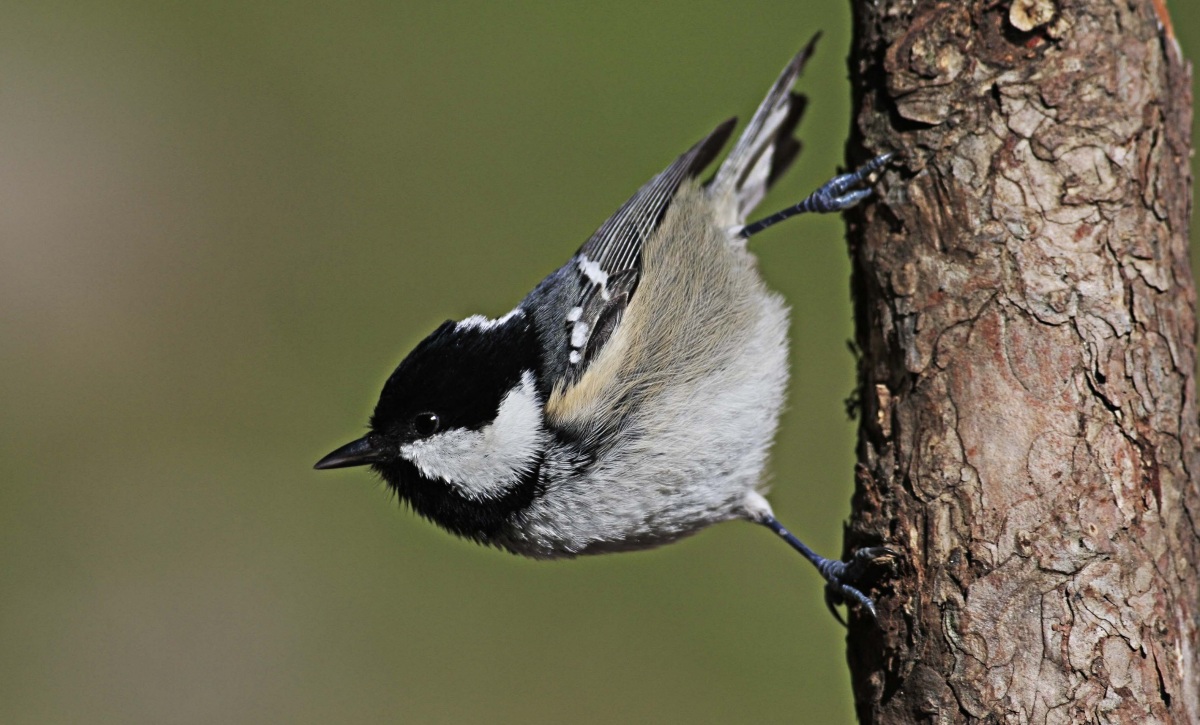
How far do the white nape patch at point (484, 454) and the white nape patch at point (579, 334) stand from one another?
9.5 inches

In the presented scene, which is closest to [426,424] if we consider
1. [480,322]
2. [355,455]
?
[355,455]

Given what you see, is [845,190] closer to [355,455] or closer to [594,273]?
[594,273]

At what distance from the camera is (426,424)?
2379 mm

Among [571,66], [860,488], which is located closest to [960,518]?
[860,488]

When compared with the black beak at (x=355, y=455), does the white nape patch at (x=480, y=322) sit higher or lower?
higher

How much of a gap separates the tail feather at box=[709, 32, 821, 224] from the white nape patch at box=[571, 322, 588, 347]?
0.65 m

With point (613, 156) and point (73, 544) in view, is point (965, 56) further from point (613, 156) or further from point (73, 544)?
point (73, 544)

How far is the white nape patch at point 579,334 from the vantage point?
2.56 m

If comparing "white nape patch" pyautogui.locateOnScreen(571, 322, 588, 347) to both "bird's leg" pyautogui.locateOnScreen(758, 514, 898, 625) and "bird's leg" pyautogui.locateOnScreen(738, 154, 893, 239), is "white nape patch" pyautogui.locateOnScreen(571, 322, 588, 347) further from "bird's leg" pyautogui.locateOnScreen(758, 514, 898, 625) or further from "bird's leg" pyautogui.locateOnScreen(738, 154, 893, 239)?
"bird's leg" pyautogui.locateOnScreen(758, 514, 898, 625)

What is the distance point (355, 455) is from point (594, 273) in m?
0.80

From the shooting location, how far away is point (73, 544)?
4.08m

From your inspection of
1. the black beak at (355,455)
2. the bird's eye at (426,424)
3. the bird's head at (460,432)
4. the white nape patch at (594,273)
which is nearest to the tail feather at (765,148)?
the white nape patch at (594,273)

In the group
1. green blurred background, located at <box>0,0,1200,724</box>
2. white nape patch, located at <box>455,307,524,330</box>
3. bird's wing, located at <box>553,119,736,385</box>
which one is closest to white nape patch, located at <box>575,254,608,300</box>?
bird's wing, located at <box>553,119,736,385</box>

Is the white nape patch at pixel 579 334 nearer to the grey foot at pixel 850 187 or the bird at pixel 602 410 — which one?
the bird at pixel 602 410
